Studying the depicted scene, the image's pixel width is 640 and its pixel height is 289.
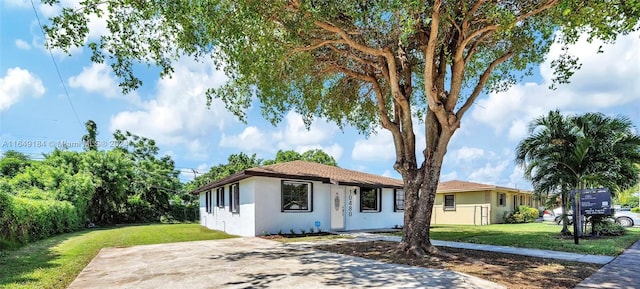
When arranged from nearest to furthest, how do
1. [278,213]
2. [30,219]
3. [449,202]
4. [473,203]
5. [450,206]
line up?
[30,219] < [278,213] < [473,203] < [450,206] < [449,202]

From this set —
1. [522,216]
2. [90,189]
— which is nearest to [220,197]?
[90,189]

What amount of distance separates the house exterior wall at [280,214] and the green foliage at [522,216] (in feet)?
30.8

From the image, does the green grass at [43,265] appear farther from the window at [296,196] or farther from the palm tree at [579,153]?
the palm tree at [579,153]

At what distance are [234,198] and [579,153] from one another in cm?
1304

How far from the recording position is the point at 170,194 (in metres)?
30.9

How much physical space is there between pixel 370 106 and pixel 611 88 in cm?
787

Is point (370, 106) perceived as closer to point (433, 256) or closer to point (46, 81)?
point (433, 256)

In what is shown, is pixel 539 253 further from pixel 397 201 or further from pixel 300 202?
pixel 397 201

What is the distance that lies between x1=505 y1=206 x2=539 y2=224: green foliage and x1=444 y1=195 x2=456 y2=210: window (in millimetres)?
3426

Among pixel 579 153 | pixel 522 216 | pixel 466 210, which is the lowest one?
pixel 522 216

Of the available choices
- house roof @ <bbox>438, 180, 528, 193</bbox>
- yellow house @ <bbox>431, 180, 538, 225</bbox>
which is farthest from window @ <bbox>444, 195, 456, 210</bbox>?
house roof @ <bbox>438, 180, 528, 193</bbox>

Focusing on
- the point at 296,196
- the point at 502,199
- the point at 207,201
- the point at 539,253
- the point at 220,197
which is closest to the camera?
the point at 539,253

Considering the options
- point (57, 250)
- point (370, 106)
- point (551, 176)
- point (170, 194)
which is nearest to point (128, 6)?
point (57, 250)

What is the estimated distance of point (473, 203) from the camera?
77.6ft
